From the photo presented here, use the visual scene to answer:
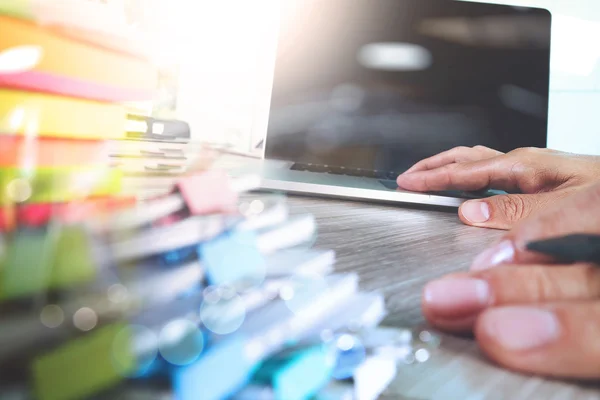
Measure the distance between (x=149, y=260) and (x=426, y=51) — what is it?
87cm

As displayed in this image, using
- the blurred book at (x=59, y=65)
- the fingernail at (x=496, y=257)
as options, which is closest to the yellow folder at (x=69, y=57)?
the blurred book at (x=59, y=65)

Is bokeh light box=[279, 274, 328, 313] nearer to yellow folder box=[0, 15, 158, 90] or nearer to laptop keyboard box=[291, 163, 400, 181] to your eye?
yellow folder box=[0, 15, 158, 90]

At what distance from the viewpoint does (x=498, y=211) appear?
0.50m

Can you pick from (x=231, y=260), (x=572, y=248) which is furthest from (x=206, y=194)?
(x=572, y=248)

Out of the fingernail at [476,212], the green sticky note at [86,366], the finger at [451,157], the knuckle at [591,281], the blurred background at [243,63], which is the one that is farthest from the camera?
the blurred background at [243,63]

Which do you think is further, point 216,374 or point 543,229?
point 543,229

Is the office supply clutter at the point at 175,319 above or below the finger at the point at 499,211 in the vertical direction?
below

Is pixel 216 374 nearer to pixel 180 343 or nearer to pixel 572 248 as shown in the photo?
pixel 180 343

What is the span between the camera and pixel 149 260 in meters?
0.16

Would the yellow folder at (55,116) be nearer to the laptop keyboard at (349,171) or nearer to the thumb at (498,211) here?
the thumb at (498,211)

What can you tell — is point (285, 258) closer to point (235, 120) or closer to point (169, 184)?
point (169, 184)

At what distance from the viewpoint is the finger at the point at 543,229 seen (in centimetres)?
24

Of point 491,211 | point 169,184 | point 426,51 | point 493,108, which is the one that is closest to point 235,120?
point 426,51

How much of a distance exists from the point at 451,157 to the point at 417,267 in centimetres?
46
